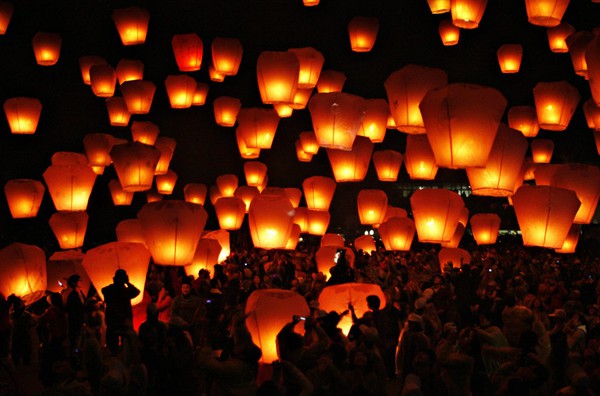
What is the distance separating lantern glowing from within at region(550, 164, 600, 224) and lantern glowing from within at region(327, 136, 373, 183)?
3499mm

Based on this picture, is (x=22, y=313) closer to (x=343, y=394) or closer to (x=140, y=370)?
(x=140, y=370)

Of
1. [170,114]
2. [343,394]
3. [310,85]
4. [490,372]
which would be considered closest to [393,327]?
[490,372]

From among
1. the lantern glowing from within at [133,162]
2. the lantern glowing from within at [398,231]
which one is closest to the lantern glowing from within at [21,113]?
the lantern glowing from within at [133,162]

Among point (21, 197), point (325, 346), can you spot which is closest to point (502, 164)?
point (325, 346)

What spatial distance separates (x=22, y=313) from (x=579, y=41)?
8005 millimetres

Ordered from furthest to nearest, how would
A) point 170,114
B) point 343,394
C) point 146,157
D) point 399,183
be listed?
point 399,183 < point 170,114 < point 146,157 < point 343,394

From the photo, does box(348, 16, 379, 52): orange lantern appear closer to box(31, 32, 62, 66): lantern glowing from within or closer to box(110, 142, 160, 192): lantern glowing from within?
box(110, 142, 160, 192): lantern glowing from within

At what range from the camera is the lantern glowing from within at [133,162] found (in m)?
11.7

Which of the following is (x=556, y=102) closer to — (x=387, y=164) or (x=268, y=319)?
(x=387, y=164)

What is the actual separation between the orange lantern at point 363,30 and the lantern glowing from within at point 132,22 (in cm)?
372

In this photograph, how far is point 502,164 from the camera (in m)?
8.04

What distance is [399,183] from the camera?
37.0m

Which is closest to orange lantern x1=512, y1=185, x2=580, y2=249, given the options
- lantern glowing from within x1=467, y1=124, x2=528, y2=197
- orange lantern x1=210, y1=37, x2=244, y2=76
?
lantern glowing from within x1=467, y1=124, x2=528, y2=197

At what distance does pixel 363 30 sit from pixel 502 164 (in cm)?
662
